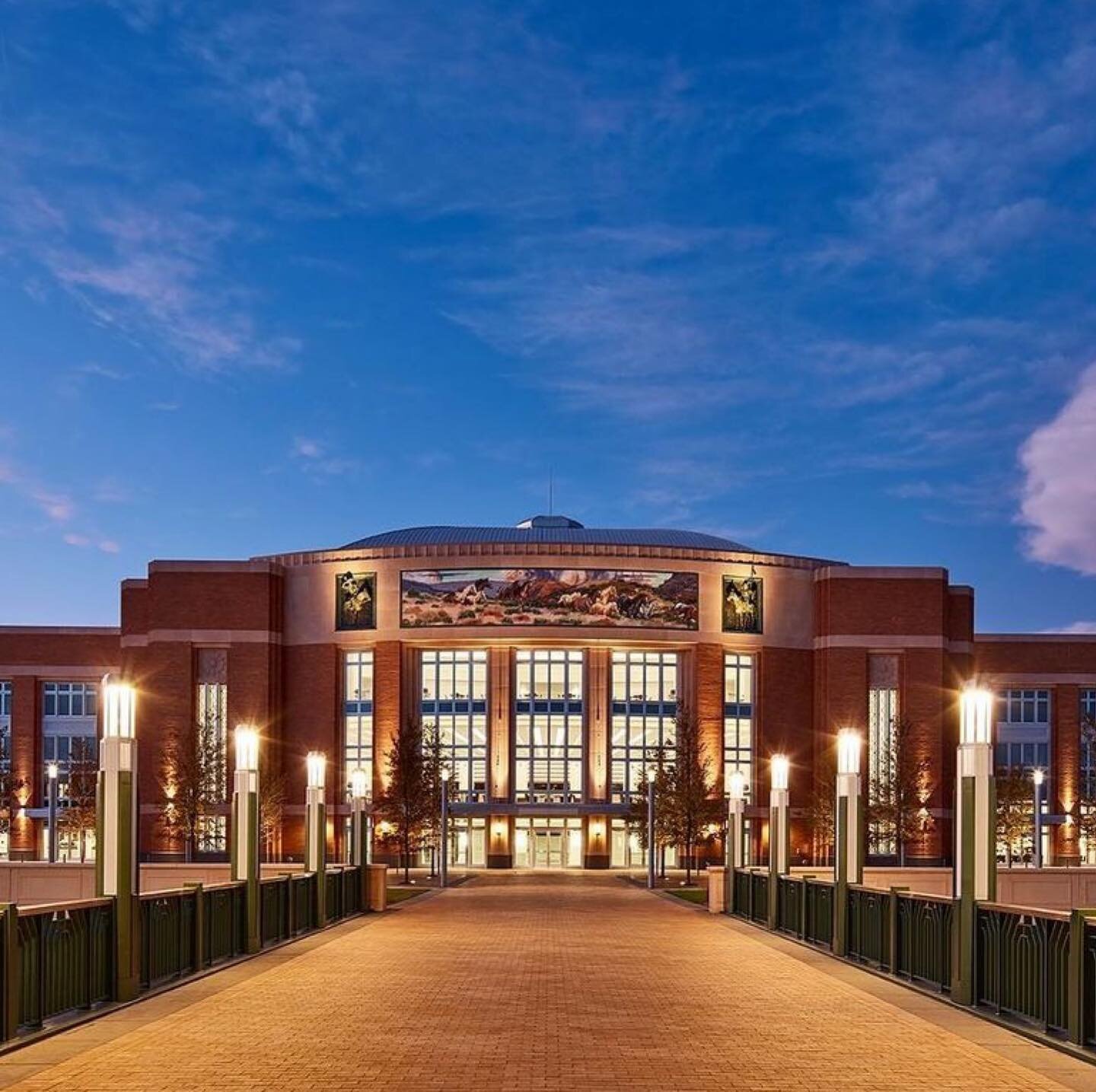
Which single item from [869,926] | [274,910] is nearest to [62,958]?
[274,910]

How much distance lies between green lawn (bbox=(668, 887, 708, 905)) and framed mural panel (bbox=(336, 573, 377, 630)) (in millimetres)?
27557

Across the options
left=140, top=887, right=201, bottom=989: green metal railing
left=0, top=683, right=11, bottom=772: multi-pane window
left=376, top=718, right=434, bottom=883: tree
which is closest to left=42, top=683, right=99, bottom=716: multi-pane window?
left=0, top=683, right=11, bottom=772: multi-pane window

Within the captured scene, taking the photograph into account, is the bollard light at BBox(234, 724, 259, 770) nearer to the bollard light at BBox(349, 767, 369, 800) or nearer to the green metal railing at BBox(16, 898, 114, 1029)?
the green metal railing at BBox(16, 898, 114, 1029)

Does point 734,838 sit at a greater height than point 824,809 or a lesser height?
greater

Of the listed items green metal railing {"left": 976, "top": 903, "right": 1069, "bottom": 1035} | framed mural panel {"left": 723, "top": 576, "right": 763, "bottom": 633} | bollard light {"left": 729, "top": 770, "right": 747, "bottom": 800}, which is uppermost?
framed mural panel {"left": 723, "top": 576, "right": 763, "bottom": 633}

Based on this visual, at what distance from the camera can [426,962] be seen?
2045 centimetres

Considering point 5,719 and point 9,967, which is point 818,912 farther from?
point 5,719

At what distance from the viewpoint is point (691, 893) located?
4562cm

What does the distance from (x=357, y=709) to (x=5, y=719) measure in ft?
68.5

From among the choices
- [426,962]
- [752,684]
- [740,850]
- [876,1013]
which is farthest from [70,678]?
[876,1013]

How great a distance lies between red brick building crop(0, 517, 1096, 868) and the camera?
236 ft

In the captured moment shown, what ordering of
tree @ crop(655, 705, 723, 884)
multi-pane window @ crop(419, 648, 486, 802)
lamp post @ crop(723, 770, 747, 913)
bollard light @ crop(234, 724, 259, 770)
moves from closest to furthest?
bollard light @ crop(234, 724, 259, 770)
lamp post @ crop(723, 770, 747, 913)
tree @ crop(655, 705, 723, 884)
multi-pane window @ crop(419, 648, 486, 802)

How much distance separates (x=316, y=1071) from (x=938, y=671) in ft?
208

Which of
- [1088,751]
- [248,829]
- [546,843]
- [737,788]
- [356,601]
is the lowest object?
[546,843]
